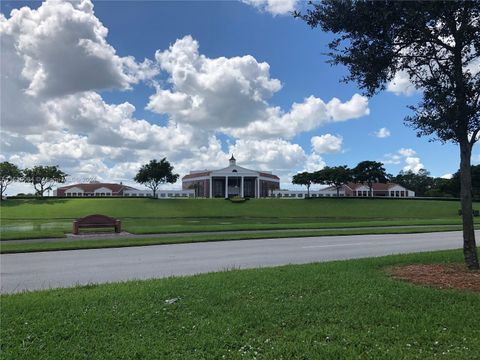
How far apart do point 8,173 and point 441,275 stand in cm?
7976

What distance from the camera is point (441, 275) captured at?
8.12m

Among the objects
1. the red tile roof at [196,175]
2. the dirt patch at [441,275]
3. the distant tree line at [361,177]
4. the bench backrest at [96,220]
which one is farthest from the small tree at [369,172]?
the dirt patch at [441,275]

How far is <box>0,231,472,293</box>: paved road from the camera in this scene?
9422 millimetres

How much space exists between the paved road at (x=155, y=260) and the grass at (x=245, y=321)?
2278 millimetres

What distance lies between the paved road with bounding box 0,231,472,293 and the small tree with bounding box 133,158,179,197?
210 feet

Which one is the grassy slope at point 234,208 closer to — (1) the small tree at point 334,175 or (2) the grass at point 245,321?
(1) the small tree at point 334,175

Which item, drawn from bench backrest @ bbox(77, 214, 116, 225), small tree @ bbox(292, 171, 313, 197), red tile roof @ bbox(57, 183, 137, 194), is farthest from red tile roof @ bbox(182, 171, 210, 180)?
bench backrest @ bbox(77, 214, 116, 225)

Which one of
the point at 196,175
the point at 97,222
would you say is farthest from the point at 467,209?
the point at 196,175

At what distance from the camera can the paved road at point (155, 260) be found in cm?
942

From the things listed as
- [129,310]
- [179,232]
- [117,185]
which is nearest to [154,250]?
[179,232]

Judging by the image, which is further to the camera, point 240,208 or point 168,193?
point 168,193

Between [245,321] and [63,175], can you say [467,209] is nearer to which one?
[245,321]

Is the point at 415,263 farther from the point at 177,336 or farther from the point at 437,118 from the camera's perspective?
the point at 177,336

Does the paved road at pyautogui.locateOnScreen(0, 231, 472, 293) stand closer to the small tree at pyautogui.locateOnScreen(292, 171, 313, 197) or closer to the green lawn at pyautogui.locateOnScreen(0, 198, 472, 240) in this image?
the green lawn at pyautogui.locateOnScreen(0, 198, 472, 240)
